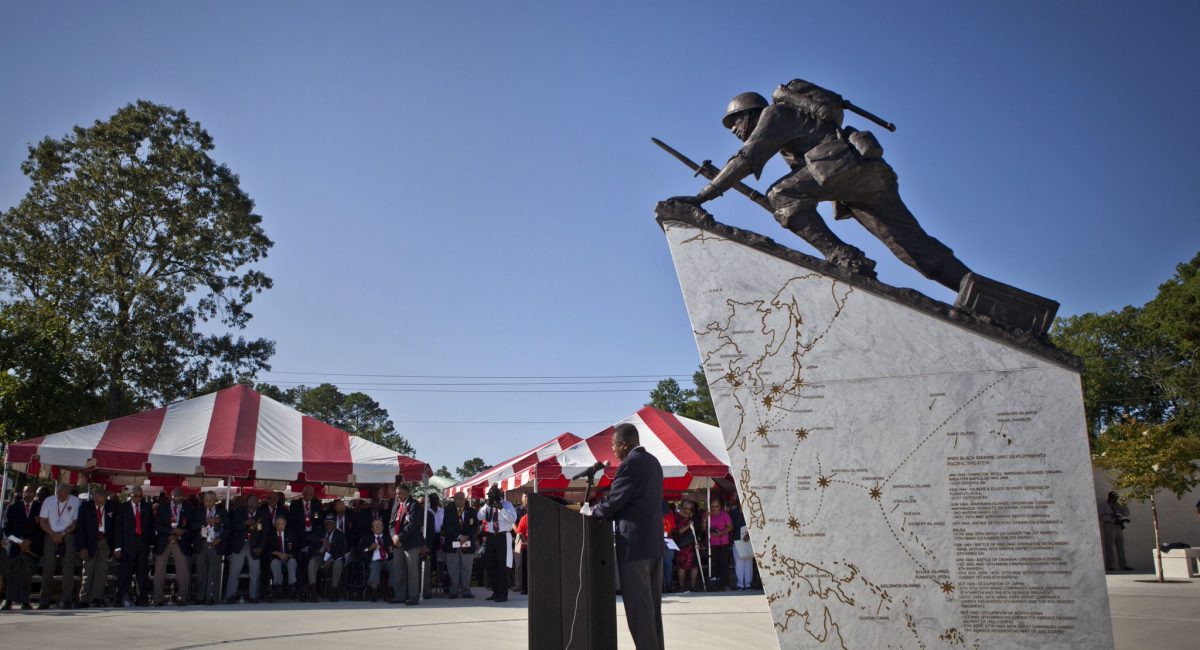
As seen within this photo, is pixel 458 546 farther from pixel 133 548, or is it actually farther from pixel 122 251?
pixel 122 251

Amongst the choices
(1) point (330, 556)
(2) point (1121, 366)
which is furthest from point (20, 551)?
(2) point (1121, 366)

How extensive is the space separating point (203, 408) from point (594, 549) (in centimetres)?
1117

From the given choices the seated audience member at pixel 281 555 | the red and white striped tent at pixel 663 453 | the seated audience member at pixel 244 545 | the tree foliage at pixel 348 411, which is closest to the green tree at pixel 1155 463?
the red and white striped tent at pixel 663 453

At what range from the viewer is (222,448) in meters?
13.0

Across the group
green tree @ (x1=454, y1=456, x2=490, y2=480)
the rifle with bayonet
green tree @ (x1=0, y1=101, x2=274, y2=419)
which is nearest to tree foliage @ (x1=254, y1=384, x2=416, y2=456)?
green tree @ (x1=454, y1=456, x2=490, y2=480)

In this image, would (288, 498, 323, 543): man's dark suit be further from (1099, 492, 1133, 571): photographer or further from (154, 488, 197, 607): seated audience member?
(1099, 492, 1133, 571): photographer

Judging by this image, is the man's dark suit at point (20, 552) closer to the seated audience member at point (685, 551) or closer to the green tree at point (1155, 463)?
the seated audience member at point (685, 551)

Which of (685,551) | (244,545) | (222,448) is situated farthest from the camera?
(685,551)

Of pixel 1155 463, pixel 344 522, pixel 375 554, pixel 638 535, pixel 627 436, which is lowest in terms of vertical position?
pixel 375 554

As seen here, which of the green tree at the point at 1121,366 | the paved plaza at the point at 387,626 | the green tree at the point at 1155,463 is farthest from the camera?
the green tree at the point at 1121,366

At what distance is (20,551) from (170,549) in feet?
5.95

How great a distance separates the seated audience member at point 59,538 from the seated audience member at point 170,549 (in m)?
1.03

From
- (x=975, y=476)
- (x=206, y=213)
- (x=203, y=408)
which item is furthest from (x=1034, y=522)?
(x=206, y=213)

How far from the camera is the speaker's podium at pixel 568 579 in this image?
176 inches
